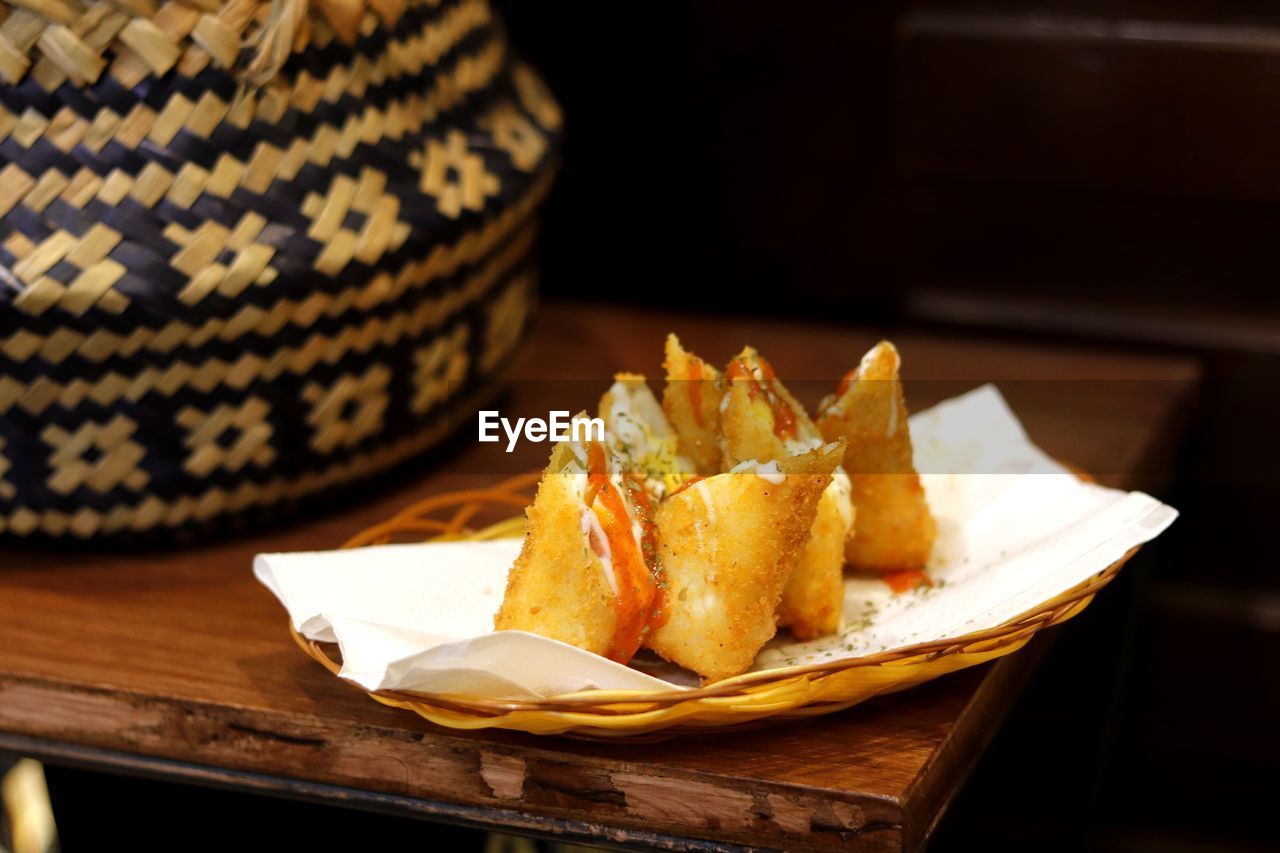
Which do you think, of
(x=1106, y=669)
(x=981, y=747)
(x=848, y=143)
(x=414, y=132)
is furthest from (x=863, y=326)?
(x=981, y=747)

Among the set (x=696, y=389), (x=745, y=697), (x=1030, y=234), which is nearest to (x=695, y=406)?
(x=696, y=389)

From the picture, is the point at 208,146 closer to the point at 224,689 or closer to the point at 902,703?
the point at 224,689

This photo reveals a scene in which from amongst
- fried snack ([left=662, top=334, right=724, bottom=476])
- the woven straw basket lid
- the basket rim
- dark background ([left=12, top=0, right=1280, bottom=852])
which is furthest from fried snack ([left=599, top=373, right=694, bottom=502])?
dark background ([left=12, top=0, right=1280, bottom=852])

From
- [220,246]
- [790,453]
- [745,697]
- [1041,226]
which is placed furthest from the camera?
[1041,226]

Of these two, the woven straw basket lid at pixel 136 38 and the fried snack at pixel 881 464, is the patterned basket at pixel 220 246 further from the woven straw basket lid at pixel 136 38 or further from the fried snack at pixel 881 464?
the fried snack at pixel 881 464

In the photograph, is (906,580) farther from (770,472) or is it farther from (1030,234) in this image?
(1030,234)

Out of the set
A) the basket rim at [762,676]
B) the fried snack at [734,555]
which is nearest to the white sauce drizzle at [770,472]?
the fried snack at [734,555]

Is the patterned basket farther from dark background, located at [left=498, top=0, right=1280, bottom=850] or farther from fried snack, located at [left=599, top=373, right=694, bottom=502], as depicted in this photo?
dark background, located at [left=498, top=0, right=1280, bottom=850]
